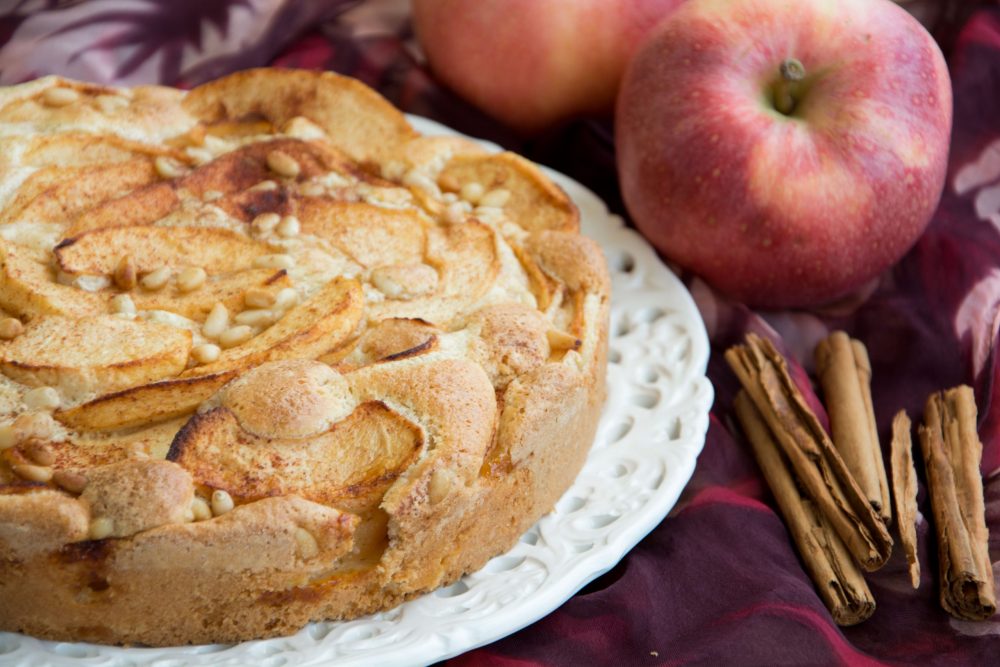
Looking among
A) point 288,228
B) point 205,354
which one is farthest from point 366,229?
point 205,354

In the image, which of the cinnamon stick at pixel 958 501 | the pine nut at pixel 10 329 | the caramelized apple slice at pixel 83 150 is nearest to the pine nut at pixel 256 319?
the pine nut at pixel 10 329

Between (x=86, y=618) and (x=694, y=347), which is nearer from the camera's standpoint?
(x=86, y=618)

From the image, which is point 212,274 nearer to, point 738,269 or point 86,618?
point 86,618

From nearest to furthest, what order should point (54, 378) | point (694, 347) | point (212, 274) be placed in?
point (54, 378), point (212, 274), point (694, 347)

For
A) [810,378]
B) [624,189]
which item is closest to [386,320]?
[624,189]

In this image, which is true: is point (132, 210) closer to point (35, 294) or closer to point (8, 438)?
point (35, 294)

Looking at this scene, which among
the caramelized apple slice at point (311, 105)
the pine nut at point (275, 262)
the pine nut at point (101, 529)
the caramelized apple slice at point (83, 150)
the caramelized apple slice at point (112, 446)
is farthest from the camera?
the caramelized apple slice at point (311, 105)

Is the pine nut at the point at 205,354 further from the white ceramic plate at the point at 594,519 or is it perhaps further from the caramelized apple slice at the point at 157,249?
the white ceramic plate at the point at 594,519
